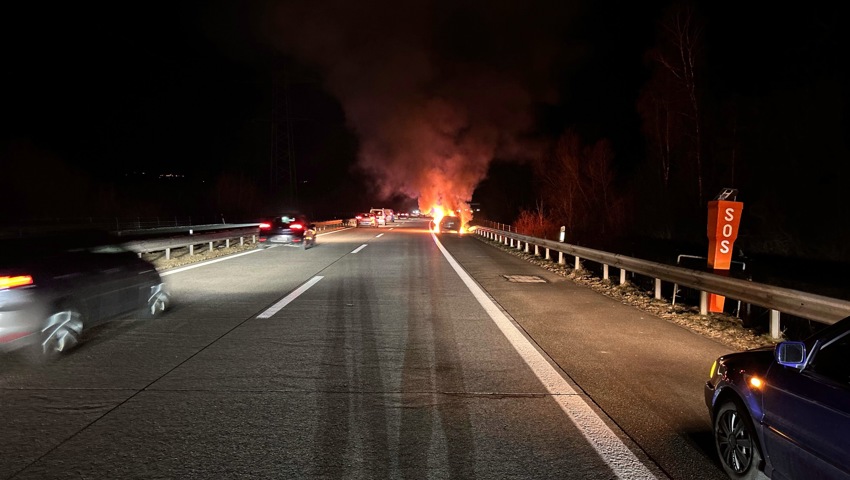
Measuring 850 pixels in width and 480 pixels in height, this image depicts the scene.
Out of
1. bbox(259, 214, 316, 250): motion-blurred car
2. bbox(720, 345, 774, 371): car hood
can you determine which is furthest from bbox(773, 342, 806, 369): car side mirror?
bbox(259, 214, 316, 250): motion-blurred car

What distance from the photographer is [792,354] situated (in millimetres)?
2996

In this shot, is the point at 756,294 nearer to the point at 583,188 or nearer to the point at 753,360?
the point at 753,360

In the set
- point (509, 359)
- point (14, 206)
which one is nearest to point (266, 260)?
point (509, 359)

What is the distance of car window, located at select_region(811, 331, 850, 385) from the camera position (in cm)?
289

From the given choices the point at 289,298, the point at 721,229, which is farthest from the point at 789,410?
the point at 289,298

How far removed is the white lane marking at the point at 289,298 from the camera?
9.27 m

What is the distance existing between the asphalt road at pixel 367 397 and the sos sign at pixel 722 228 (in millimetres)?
2473

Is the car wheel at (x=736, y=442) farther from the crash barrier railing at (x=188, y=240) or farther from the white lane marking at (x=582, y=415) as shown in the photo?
the crash barrier railing at (x=188, y=240)

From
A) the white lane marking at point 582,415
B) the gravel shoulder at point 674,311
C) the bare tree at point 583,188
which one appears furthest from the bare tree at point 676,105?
the white lane marking at point 582,415

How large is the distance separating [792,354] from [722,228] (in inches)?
336

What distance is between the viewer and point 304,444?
394cm

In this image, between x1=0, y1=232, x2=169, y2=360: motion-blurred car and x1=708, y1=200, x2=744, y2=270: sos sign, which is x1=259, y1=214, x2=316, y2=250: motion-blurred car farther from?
x1=708, y1=200, x2=744, y2=270: sos sign

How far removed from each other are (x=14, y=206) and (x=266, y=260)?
3077 cm

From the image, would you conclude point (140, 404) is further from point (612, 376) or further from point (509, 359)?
point (612, 376)
